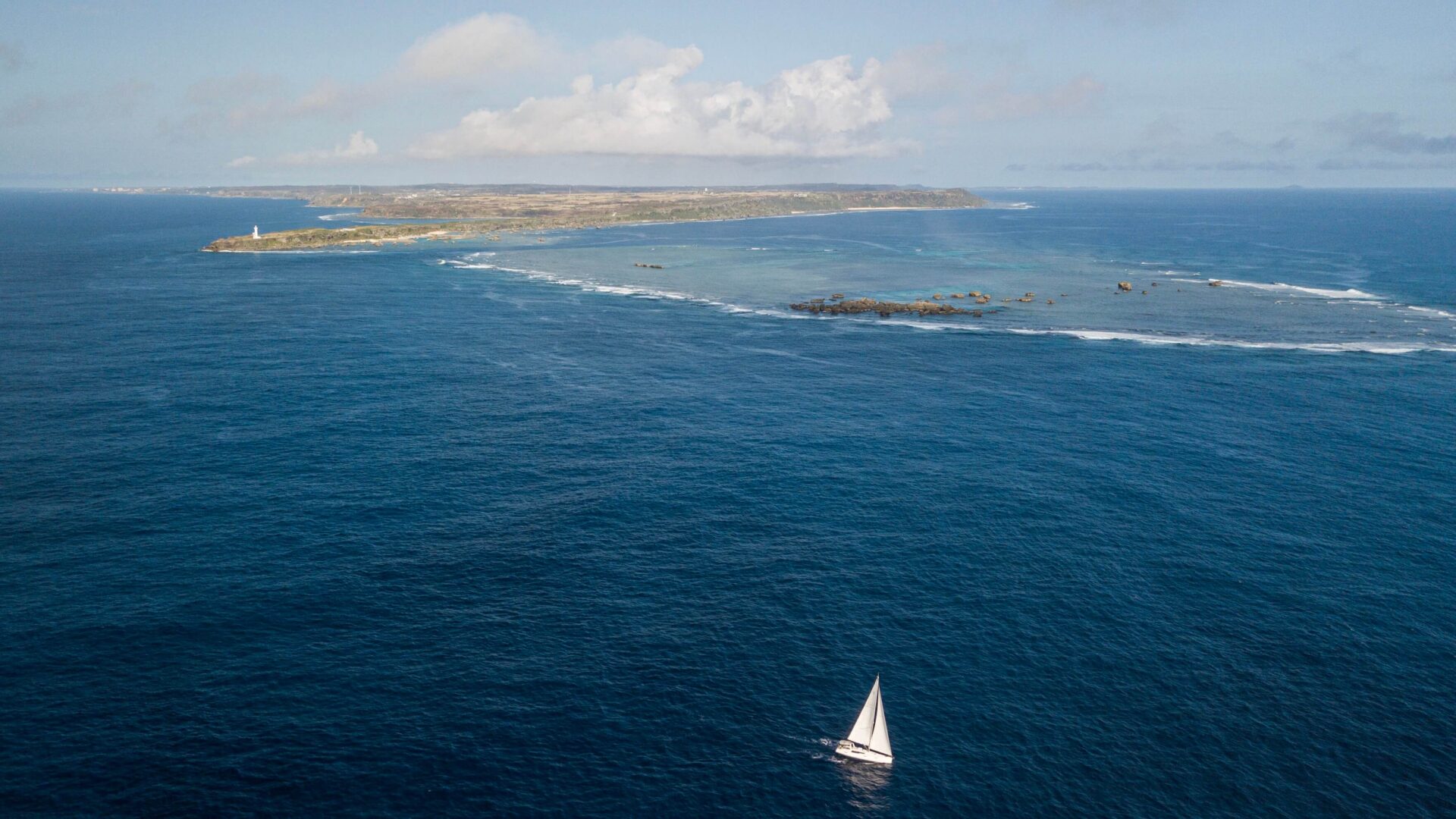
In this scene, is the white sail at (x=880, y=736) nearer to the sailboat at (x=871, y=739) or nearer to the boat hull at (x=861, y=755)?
the sailboat at (x=871, y=739)

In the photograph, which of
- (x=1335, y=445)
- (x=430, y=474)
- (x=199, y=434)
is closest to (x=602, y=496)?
(x=430, y=474)

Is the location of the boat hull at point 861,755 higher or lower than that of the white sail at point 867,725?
lower

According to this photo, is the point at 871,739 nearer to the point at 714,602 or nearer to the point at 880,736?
the point at 880,736

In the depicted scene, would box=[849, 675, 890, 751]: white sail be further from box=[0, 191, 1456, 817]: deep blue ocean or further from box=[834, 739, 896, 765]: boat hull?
box=[0, 191, 1456, 817]: deep blue ocean

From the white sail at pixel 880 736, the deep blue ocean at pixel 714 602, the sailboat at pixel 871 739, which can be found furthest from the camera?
the sailboat at pixel 871 739

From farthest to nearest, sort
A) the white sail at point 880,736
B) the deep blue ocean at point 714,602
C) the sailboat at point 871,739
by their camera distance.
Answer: the sailboat at point 871,739 < the white sail at point 880,736 < the deep blue ocean at point 714,602

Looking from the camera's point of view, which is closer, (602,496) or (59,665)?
(59,665)

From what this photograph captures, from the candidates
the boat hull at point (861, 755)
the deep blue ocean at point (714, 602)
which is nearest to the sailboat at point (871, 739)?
the boat hull at point (861, 755)

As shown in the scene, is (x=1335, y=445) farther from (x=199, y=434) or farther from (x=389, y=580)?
(x=199, y=434)
